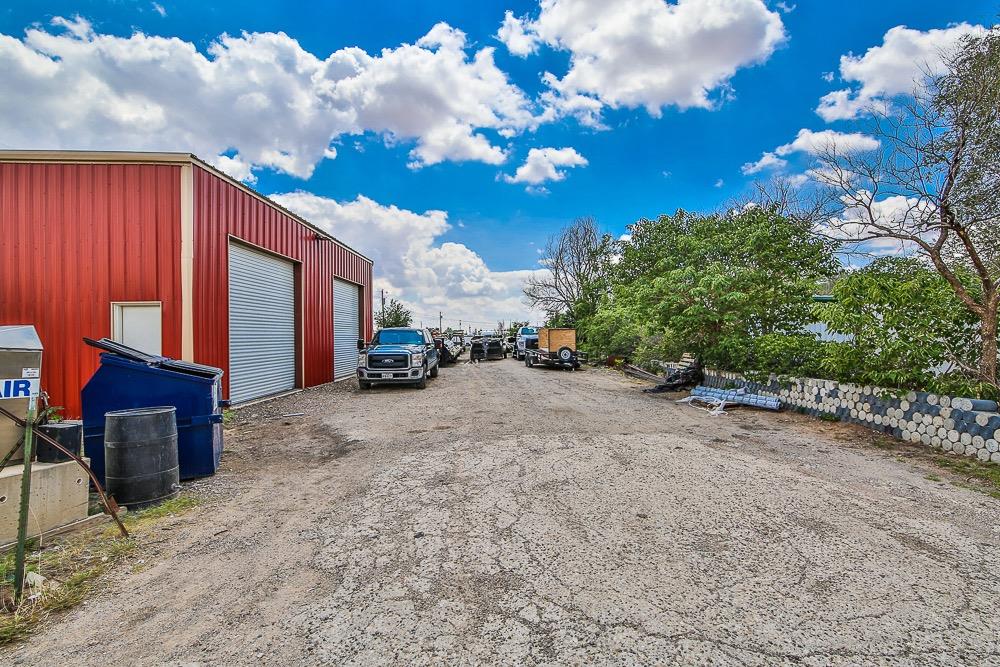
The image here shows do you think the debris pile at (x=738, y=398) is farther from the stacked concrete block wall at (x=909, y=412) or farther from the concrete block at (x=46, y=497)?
the concrete block at (x=46, y=497)

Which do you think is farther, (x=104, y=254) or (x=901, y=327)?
(x=104, y=254)

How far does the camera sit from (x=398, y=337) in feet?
47.7

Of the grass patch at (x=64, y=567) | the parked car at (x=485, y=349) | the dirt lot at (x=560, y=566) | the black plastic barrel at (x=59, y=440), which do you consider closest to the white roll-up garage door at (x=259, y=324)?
the dirt lot at (x=560, y=566)

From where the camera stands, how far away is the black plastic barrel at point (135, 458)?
160 inches

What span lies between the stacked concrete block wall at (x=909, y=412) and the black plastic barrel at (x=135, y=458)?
8.97 meters

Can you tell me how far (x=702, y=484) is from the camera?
449cm

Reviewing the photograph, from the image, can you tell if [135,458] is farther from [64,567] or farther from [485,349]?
[485,349]

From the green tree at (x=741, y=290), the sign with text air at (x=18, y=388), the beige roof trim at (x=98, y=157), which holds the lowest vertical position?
the sign with text air at (x=18, y=388)

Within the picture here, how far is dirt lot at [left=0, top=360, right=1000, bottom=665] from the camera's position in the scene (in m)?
2.22

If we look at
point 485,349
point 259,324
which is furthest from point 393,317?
point 259,324

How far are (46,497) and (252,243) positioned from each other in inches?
329

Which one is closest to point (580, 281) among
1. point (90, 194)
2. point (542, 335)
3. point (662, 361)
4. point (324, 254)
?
point (542, 335)

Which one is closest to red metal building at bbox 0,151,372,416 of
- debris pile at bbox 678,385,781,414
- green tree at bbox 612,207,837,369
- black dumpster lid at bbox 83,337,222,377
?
black dumpster lid at bbox 83,337,222,377

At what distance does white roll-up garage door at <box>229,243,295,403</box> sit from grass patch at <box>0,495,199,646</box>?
674 cm
